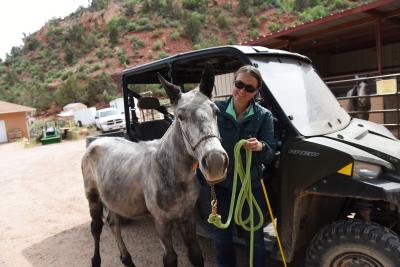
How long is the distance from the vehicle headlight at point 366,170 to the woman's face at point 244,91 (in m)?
0.91

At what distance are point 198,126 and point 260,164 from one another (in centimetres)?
69

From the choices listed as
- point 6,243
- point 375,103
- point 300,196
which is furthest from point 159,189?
point 375,103

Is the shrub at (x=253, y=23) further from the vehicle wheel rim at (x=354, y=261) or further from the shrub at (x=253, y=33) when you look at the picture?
the vehicle wheel rim at (x=354, y=261)

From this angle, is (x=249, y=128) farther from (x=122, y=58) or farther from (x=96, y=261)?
(x=122, y=58)

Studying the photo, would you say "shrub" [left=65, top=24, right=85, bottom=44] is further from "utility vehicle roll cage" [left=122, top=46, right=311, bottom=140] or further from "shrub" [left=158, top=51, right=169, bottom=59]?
"utility vehicle roll cage" [left=122, top=46, right=311, bottom=140]

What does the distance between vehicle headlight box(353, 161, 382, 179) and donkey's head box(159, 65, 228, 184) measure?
1018 millimetres

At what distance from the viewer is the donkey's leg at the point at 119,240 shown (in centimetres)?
388

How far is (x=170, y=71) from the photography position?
381 cm

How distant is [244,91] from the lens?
8.38 feet

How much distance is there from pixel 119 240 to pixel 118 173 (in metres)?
0.91

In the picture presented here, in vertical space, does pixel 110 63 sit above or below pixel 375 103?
above

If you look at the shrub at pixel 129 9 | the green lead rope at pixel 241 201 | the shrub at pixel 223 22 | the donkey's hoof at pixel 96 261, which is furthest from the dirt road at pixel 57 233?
the shrub at pixel 129 9

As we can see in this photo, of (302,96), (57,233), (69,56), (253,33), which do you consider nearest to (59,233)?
(57,233)

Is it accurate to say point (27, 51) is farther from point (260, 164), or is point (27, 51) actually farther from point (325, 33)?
point (260, 164)
